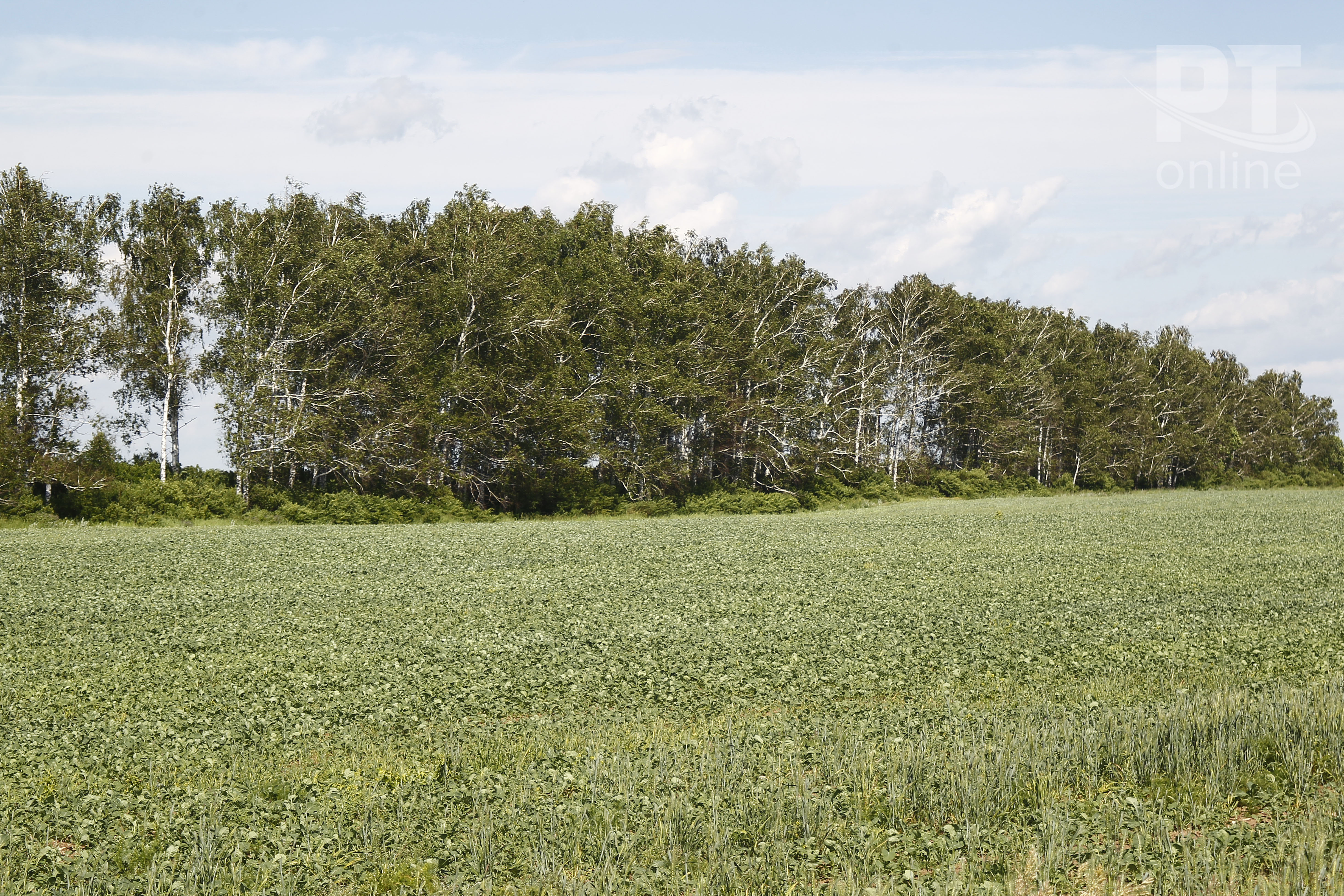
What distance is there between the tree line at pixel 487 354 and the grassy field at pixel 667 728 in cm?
2191

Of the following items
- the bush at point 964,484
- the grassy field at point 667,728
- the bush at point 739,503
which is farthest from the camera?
the bush at point 964,484

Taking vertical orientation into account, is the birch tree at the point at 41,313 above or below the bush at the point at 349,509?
above

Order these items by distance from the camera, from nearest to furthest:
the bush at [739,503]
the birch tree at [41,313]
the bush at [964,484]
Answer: the birch tree at [41,313]
the bush at [739,503]
the bush at [964,484]

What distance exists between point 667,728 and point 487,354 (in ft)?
163

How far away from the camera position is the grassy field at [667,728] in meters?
8.88

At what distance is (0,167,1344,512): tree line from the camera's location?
160ft

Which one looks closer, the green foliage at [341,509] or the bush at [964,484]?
the green foliage at [341,509]

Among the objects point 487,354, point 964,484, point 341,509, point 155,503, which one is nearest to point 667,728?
point 341,509

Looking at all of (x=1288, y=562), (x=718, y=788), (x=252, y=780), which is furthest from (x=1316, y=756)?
(x=1288, y=562)

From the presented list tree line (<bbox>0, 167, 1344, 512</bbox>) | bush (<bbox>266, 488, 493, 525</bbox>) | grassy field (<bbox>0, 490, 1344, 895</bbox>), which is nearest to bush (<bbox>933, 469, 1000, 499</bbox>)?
tree line (<bbox>0, 167, 1344, 512</bbox>)

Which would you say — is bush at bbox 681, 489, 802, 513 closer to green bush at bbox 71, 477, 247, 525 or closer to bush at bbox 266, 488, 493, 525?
bush at bbox 266, 488, 493, 525

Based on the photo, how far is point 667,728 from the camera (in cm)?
1391

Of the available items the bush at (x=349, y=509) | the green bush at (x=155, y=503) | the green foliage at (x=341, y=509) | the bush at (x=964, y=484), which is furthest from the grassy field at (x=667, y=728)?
the bush at (x=964, y=484)

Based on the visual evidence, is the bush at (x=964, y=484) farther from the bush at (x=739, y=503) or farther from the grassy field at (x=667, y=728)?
the grassy field at (x=667, y=728)
